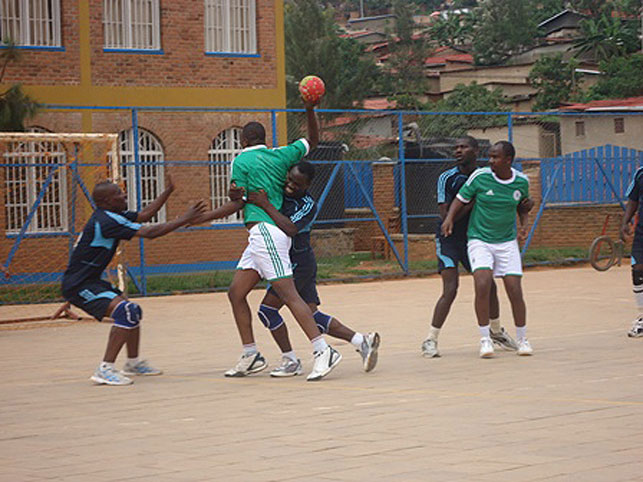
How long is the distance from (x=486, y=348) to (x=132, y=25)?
721 inches

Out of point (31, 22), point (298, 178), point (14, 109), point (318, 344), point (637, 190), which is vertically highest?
point (31, 22)

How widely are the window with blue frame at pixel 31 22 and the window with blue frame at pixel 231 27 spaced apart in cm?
375

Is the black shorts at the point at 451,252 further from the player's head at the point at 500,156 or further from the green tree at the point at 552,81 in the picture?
the green tree at the point at 552,81

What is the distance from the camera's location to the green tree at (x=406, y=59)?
76.5 meters

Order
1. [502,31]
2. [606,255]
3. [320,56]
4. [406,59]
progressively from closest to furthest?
[606,255] < [320,56] < [406,59] < [502,31]

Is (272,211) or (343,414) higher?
(272,211)

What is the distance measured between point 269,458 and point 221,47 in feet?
75.1

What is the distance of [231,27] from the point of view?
2847 centimetres

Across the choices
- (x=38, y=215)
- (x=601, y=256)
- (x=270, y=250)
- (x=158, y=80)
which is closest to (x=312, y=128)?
(x=270, y=250)

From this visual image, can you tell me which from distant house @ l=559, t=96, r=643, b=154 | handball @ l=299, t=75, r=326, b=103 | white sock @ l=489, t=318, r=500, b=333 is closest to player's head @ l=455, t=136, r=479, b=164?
white sock @ l=489, t=318, r=500, b=333

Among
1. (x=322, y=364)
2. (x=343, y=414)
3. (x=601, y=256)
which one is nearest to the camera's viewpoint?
(x=343, y=414)

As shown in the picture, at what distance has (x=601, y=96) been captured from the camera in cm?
6034

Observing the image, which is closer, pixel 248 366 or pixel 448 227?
pixel 248 366

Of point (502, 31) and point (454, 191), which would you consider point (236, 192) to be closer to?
point (454, 191)
